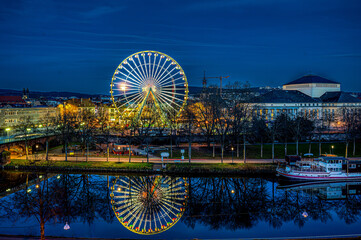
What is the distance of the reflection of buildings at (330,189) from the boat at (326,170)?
1.06 meters

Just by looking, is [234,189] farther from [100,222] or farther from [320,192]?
[100,222]

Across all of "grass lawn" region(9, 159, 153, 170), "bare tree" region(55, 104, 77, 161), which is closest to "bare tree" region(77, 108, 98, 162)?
"bare tree" region(55, 104, 77, 161)

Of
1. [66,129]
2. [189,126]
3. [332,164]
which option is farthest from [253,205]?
[66,129]

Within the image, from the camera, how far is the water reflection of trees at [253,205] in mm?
25188

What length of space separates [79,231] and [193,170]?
18.3m

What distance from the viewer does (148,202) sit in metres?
29.3

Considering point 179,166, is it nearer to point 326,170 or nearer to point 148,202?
point 148,202

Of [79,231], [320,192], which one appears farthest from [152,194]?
[320,192]

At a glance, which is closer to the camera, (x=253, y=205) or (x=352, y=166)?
(x=253, y=205)

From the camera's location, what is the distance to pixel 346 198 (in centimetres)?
3116

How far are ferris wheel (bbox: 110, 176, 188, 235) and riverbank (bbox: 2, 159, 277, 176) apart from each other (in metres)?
1.88

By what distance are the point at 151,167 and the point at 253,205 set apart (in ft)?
48.9

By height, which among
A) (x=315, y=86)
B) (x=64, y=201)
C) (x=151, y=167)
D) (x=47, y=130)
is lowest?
(x=64, y=201)

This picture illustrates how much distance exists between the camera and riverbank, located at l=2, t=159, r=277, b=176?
38.8m
